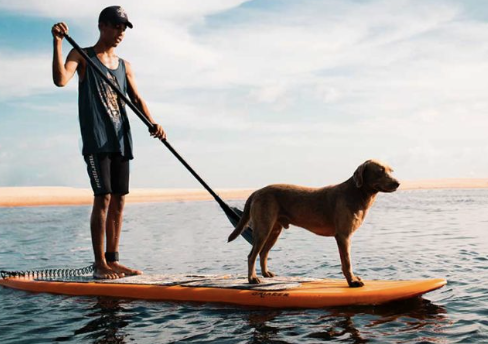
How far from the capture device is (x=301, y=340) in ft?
16.0

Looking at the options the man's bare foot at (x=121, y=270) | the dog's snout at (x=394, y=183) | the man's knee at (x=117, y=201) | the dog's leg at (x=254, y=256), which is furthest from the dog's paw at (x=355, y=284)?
the man's knee at (x=117, y=201)

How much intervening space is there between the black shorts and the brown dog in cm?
190

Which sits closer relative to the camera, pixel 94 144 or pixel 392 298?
pixel 392 298

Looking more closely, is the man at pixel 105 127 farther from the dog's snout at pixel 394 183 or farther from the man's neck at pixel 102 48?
the dog's snout at pixel 394 183

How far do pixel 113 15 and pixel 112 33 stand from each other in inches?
9.6

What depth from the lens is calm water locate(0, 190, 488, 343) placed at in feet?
A: 16.8

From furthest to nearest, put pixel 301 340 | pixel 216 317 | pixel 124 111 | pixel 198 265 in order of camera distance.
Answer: pixel 198 265 < pixel 124 111 < pixel 216 317 < pixel 301 340

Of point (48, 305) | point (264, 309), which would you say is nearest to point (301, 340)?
point (264, 309)

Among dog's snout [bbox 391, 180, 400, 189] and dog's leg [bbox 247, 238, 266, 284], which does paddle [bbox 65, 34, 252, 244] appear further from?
dog's snout [bbox 391, 180, 400, 189]

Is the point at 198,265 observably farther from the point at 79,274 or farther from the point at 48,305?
the point at 48,305

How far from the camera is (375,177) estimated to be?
232 inches

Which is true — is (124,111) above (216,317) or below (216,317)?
above

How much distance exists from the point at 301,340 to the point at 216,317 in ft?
4.21

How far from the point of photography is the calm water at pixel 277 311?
16.8 feet
